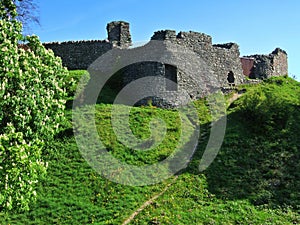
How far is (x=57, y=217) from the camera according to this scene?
62.8 ft

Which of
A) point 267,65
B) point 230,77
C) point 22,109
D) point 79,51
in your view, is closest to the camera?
point 22,109

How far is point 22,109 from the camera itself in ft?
51.6

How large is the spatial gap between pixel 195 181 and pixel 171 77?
39.7ft

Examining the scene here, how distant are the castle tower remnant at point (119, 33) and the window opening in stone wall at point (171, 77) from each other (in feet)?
15.3

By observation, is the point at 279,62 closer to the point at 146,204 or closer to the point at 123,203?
the point at 146,204

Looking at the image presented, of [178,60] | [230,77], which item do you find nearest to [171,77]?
[178,60]

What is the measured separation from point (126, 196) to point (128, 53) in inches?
643

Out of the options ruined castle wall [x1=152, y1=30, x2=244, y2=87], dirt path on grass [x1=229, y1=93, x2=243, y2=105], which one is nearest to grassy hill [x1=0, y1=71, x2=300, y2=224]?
dirt path on grass [x1=229, y1=93, x2=243, y2=105]

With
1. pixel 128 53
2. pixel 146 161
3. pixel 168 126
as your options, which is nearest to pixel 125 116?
pixel 168 126

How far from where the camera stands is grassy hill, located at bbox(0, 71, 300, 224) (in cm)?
1948

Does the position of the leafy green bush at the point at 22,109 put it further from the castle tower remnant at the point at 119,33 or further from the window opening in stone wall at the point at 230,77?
the window opening in stone wall at the point at 230,77

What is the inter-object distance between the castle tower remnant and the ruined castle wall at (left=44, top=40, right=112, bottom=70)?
2.57 ft

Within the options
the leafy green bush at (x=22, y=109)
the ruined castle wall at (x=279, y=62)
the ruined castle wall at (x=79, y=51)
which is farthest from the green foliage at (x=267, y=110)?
the leafy green bush at (x=22, y=109)

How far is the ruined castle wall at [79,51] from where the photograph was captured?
35503mm
